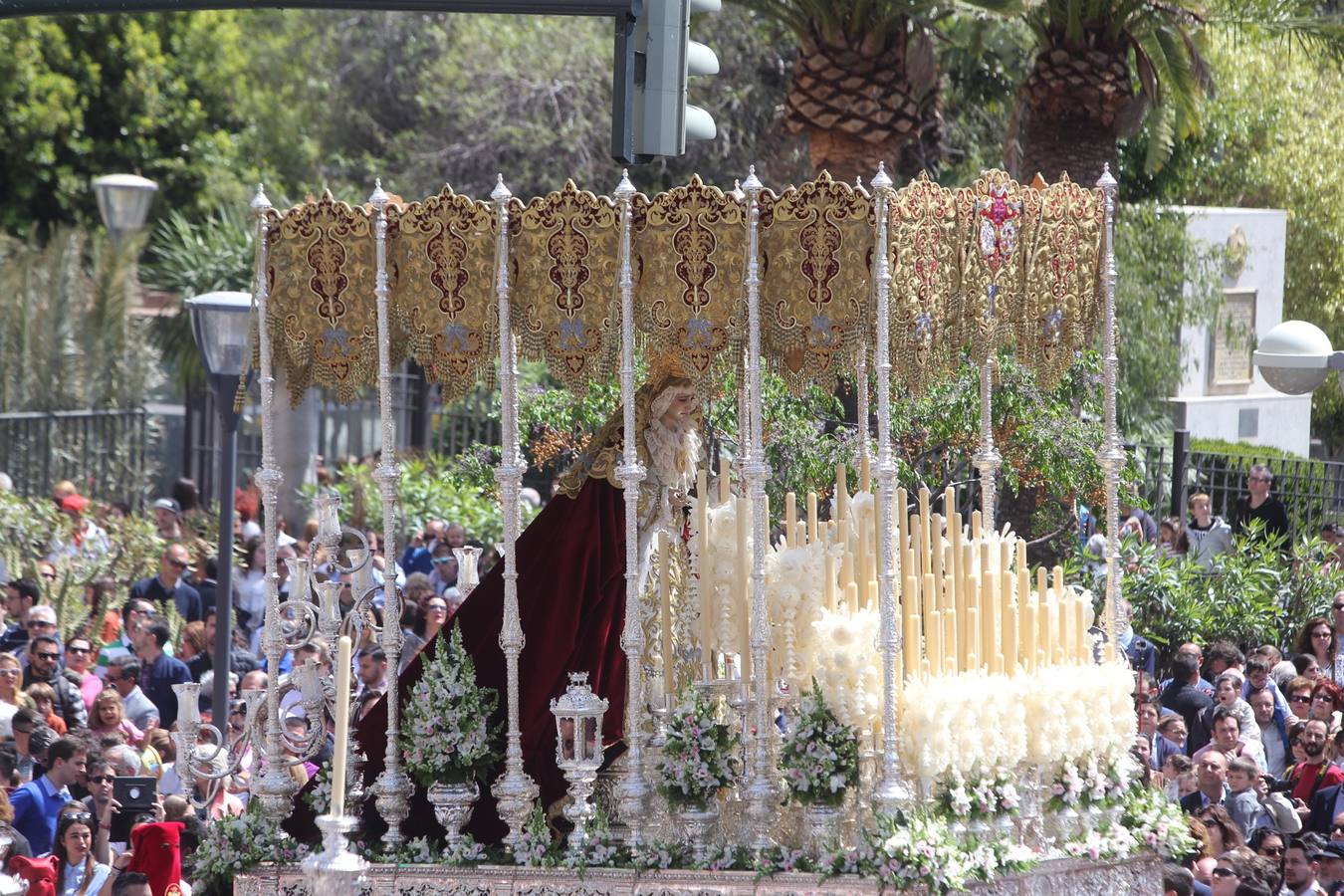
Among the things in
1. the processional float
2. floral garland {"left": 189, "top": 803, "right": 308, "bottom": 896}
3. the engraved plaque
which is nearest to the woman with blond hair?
the processional float

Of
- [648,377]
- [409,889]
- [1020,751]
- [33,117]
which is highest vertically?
[33,117]

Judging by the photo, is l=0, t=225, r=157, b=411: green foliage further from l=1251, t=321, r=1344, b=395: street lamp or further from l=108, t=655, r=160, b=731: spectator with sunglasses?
l=1251, t=321, r=1344, b=395: street lamp

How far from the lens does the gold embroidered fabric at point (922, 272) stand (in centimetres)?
815

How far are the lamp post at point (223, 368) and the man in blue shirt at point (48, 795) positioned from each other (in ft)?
4.68

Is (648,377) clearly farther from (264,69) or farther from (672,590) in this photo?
(264,69)

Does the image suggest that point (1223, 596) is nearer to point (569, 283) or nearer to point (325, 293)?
point (569, 283)

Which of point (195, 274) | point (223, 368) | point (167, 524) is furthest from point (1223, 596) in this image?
point (195, 274)

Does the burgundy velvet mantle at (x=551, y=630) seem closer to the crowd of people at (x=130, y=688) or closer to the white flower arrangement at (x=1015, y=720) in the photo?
the crowd of people at (x=130, y=688)

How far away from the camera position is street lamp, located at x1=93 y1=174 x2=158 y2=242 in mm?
22125

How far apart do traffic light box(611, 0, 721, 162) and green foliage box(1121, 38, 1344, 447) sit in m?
18.4

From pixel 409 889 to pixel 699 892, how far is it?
1191 millimetres

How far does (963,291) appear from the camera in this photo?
27.8ft

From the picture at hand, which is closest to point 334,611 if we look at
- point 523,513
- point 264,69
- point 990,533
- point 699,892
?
point 699,892

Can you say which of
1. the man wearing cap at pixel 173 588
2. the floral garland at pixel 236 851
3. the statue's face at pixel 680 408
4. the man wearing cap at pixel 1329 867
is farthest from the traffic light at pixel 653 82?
the man wearing cap at pixel 173 588
